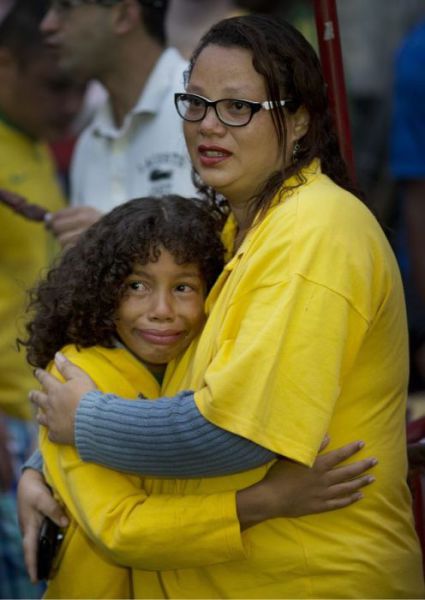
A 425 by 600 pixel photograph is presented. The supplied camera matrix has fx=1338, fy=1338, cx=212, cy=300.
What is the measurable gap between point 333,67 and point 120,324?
78 cm

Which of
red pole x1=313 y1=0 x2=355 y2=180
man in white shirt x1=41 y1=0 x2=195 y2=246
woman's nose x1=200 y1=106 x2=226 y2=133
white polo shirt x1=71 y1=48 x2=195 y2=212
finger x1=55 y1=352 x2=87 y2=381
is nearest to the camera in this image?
woman's nose x1=200 y1=106 x2=226 y2=133

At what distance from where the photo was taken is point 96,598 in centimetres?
287

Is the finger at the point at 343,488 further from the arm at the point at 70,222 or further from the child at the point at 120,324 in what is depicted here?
the arm at the point at 70,222

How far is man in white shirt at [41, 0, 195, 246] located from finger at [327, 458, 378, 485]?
1.69 metres

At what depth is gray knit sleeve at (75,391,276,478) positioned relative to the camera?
8.23 feet

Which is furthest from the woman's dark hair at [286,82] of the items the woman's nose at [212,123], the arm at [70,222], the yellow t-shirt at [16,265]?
the yellow t-shirt at [16,265]

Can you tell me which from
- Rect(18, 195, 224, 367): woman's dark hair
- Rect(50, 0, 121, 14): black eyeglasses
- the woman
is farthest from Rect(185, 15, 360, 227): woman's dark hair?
Rect(50, 0, 121, 14): black eyeglasses

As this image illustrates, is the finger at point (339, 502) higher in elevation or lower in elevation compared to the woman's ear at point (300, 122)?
lower

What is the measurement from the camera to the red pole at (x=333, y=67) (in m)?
3.09

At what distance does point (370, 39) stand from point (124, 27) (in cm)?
370

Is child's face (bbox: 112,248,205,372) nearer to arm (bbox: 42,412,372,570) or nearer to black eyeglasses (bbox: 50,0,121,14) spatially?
arm (bbox: 42,412,372,570)

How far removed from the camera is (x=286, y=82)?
2.68 m

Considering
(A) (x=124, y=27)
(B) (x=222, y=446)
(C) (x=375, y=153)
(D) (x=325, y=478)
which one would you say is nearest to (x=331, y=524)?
(D) (x=325, y=478)

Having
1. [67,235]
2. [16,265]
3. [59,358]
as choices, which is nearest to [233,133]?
[59,358]
